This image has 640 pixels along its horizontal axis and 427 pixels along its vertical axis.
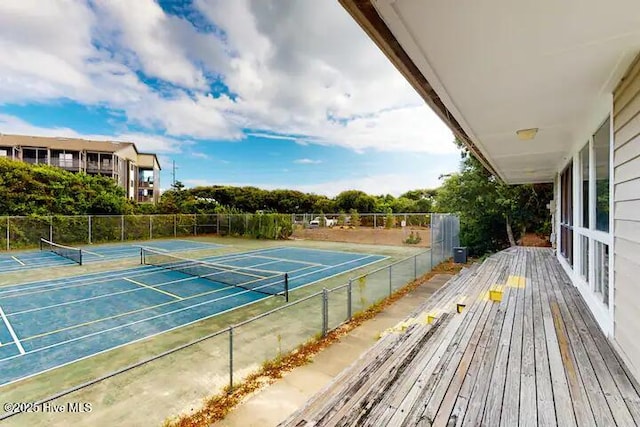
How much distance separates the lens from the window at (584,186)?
4.48m

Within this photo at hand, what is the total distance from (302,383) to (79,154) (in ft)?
134

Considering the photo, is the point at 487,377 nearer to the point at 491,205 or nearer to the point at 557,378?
the point at 557,378

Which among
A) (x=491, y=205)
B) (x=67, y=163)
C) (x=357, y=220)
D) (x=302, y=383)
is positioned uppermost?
(x=67, y=163)

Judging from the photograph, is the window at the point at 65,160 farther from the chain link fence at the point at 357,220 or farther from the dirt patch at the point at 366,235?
the dirt patch at the point at 366,235

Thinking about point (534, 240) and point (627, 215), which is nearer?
point (627, 215)

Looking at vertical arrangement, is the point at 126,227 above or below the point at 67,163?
below

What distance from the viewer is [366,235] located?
21797 millimetres

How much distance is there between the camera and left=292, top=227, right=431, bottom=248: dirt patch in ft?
64.3

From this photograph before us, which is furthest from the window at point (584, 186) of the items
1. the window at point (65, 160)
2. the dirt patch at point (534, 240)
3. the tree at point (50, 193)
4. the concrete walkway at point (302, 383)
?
the window at point (65, 160)

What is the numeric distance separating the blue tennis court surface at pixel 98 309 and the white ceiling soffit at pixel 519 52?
6.15 metres

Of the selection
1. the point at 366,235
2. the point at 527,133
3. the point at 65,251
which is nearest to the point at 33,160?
the point at 65,251

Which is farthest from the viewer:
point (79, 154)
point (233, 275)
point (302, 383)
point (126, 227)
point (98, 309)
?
point (79, 154)

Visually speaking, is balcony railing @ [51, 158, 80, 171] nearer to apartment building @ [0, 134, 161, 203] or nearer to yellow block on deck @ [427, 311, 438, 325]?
apartment building @ [0, 134, 161, 203]

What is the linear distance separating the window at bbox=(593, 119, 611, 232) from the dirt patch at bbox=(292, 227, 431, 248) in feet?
48.9
